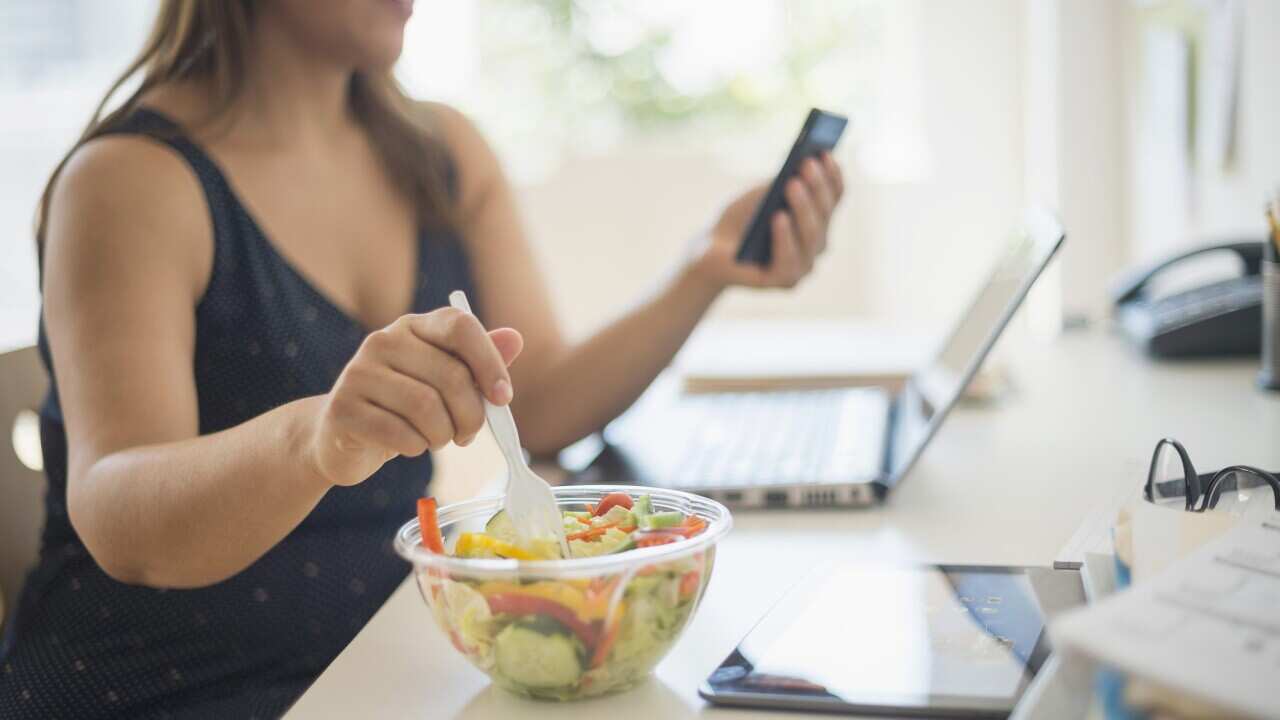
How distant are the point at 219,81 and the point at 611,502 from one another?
62cm

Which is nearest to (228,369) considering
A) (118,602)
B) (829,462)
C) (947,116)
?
(118,602)

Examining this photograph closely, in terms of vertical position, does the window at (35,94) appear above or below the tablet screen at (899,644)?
above

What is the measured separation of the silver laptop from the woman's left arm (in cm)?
5

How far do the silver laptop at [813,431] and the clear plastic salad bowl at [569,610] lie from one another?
1.06ft

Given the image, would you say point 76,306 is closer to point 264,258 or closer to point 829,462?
point 264,258

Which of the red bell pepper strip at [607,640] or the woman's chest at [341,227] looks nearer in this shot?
the red bell pepper strip at [607,640]

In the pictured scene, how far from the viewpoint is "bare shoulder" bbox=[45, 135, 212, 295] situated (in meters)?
0.85

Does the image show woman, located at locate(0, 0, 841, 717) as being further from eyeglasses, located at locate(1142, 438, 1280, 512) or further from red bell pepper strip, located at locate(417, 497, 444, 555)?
eyeglasses, located at locate(1142, 438, 1280, 512)

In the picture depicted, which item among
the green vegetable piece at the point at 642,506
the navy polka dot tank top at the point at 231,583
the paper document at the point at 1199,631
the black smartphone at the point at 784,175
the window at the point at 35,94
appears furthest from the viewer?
the window at the point at 35,94

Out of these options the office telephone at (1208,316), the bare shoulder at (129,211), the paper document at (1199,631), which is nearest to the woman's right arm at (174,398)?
the bare shoulder at (129,211)

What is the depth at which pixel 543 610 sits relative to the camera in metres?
0.48

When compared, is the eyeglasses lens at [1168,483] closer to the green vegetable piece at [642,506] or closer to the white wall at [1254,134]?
the green vegetable piece at [642,506]

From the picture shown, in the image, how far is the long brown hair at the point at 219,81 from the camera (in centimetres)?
97

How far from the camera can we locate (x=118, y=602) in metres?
0.85
